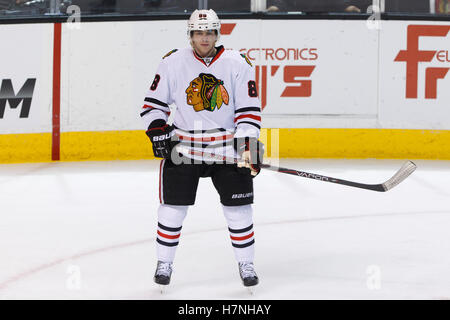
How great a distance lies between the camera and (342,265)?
367 cm

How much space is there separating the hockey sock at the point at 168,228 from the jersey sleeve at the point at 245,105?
0.37 metres

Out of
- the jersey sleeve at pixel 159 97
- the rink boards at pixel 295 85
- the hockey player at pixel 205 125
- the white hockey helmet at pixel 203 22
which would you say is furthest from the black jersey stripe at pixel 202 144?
the rink boards at pixel 295 85

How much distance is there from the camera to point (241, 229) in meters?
3.21

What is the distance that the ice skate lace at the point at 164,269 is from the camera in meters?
3.21

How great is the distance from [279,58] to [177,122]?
13.3 ft

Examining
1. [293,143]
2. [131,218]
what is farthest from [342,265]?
[293,143]

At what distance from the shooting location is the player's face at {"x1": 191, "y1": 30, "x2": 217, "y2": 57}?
10.3ft

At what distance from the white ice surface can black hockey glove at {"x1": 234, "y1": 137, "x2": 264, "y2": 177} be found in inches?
18.3

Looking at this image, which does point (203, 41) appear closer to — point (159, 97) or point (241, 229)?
point (159, 97)

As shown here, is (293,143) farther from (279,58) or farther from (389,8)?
(389,8)

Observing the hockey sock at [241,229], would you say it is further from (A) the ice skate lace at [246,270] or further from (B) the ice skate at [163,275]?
(B) the ice skate at [163,275]

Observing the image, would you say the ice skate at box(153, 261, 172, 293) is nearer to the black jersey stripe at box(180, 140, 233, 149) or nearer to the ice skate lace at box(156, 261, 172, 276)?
the ice skate lace at box(156, 261, 172, 276)

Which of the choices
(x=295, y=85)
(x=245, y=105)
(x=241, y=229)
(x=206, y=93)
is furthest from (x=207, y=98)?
(x=295, y=85)

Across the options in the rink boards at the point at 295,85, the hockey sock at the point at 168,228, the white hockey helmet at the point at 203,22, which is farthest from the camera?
the rink boards at the point at 295,85
